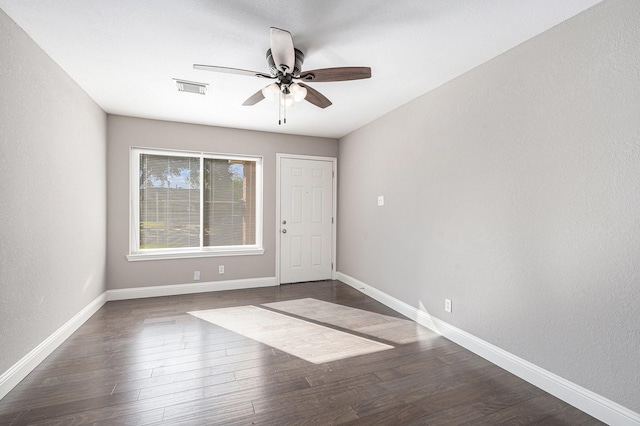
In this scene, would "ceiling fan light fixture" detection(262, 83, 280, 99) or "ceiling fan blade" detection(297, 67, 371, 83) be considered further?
"ceiling fan light fixture" detection(262, 83, 280, 99)

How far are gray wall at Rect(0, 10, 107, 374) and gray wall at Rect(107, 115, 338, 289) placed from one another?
1.77 feet

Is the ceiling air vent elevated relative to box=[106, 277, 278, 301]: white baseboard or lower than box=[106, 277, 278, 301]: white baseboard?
elevated

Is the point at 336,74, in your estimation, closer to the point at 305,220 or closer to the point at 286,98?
the point at 286,98

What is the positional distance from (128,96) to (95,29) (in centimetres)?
132

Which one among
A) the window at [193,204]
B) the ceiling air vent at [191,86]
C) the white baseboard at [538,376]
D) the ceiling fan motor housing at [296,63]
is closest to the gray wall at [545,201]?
the white baseboard at [538,376]

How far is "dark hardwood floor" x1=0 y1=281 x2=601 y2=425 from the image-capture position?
5.81 feet

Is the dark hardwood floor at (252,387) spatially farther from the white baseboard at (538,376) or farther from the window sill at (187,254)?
the window sill at (187,254)

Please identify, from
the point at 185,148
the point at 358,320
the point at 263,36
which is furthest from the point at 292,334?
the point at 185,148

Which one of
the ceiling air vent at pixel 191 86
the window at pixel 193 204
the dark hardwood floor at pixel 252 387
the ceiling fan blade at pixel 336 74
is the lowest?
the dark hardwood floor at pixel 252 387

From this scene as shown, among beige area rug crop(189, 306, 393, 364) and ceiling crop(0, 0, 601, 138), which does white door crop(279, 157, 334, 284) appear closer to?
beige area rug crop(189, 306, 393, 364)

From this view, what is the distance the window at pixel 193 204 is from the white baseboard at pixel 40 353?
3.55ft

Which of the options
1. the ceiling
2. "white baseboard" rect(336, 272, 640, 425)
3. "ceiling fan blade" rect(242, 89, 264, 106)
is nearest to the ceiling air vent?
the ceiling

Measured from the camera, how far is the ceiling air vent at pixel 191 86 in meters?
2.89

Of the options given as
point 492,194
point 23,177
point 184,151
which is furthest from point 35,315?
point 492,194
